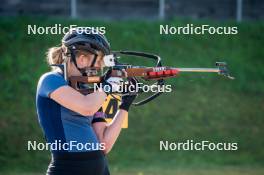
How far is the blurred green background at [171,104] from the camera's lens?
9.55 metres

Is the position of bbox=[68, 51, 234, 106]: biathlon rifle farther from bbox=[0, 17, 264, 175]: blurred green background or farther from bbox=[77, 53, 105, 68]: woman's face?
bbox=[0, 17, 264, 175]: blurred green background

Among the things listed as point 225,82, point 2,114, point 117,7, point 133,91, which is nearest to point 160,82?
point 133,91

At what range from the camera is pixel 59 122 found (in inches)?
153

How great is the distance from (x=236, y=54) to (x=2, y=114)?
Answer: 159 inches

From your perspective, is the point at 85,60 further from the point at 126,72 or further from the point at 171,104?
the point at 171,104

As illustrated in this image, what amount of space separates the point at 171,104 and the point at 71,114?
6988 millimetres

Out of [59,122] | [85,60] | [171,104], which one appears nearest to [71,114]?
[59,122]

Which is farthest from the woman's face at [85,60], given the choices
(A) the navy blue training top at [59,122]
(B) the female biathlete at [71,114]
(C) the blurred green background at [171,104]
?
(C) the blurred green background at [171,104]

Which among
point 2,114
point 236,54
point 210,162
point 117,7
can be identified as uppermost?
point 117,7

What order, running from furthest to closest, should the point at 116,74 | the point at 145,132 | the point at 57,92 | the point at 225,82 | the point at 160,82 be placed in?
the point at 225,82 < the point at 145,132 < the point at 160,82 < the point at 116,74 < the point at 57,92

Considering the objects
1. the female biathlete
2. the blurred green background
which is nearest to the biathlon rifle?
the female biathlete

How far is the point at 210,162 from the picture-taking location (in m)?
9.66

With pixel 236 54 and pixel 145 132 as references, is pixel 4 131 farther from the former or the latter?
pixel 236 54

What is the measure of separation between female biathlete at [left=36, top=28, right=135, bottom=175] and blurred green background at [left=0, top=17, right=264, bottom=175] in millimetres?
4932
